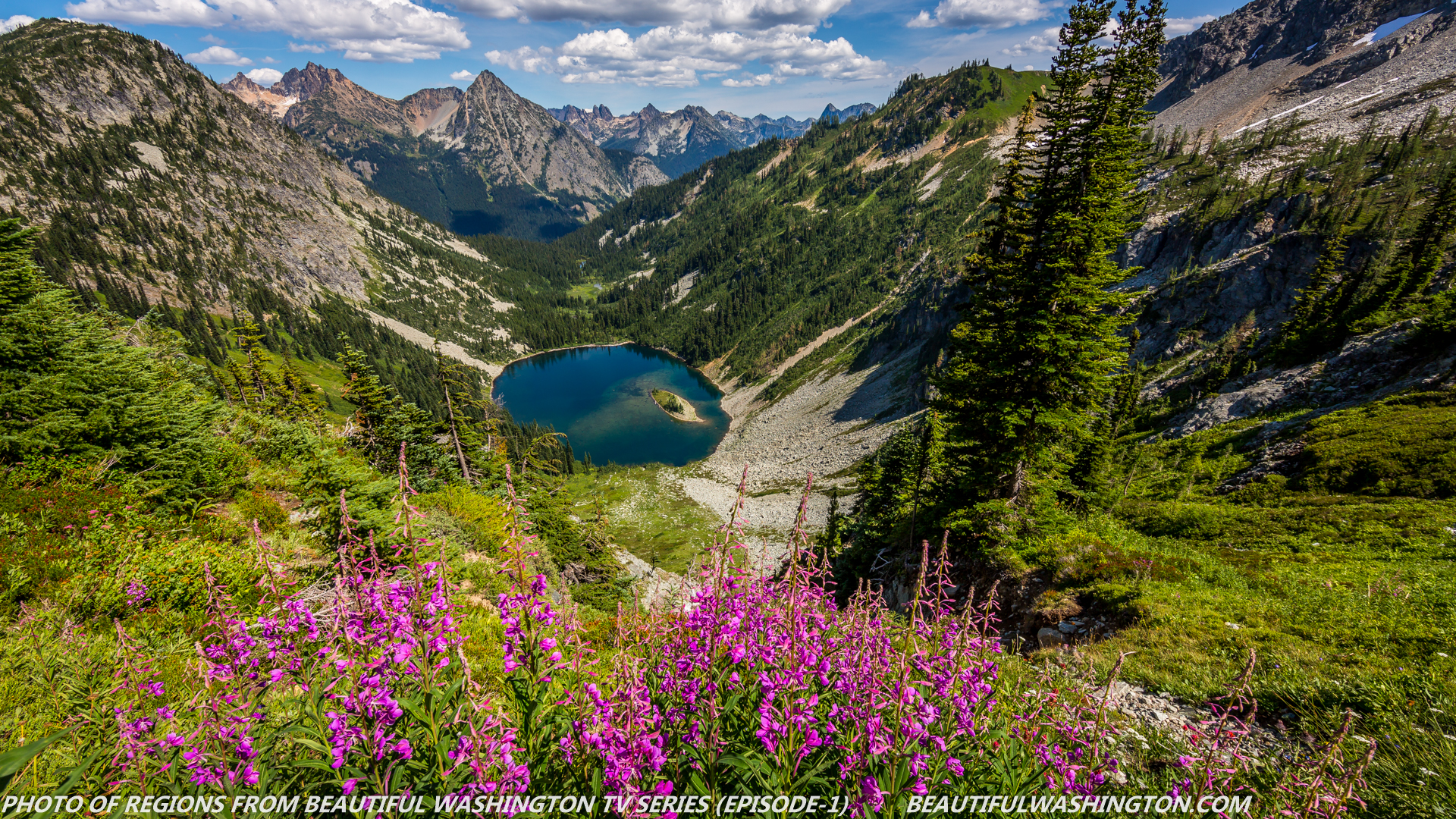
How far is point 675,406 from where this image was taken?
14562cm

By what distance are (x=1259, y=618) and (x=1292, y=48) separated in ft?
1054

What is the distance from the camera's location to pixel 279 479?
50.4 ft

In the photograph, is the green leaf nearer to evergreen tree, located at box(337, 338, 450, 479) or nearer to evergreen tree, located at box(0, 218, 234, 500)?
evergreen tree, located at box(0, 218, 234, 500)

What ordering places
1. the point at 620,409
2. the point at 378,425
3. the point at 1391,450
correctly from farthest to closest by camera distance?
1. the point at 620,409
2. the point at 378,425
3. the point at 1391,450

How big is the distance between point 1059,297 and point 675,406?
132772 millimetres

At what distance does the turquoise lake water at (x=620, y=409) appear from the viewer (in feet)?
411

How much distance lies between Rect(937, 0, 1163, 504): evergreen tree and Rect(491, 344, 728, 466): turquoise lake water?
98.2m

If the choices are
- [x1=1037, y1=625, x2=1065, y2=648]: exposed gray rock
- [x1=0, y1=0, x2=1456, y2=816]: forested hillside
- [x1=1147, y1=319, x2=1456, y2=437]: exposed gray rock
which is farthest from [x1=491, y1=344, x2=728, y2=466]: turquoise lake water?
[x1=1037, y1=625, x2=1065, y2=648]: exposed gray rock

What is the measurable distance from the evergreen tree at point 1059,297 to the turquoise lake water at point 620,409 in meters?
98.2

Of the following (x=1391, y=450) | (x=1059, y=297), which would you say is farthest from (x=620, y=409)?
(x=1391, y=450)

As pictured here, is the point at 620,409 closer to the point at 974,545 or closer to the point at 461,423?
the point at 461,423

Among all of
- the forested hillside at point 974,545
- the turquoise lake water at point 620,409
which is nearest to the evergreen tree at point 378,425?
the forested hillside at point 974,545

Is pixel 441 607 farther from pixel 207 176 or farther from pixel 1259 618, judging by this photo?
pixel 207 176

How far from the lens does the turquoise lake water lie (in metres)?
125
